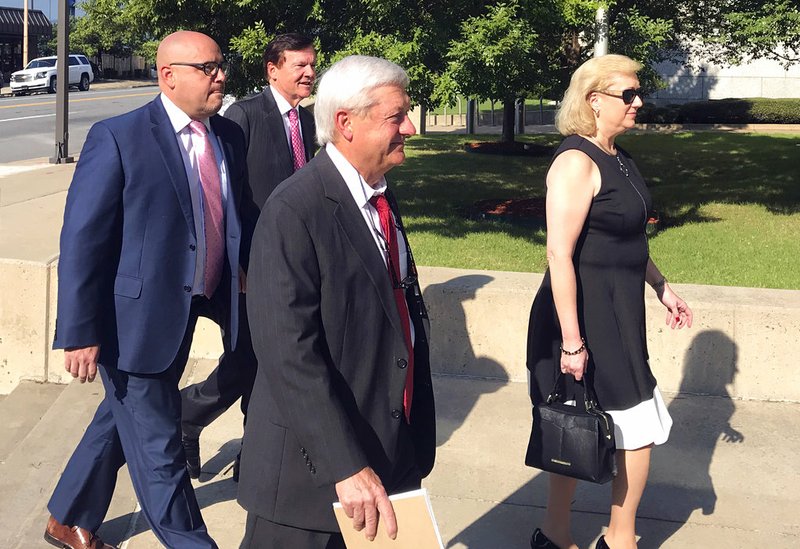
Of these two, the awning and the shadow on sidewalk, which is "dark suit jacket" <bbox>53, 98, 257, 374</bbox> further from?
the awning

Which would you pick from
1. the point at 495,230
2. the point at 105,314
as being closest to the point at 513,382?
the point at 105,314

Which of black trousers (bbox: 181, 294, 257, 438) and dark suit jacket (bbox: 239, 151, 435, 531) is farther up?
dark suit jacket (bbox: 239, 151, 435, 531)

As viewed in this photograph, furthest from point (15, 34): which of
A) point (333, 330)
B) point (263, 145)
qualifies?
point (333, 330)

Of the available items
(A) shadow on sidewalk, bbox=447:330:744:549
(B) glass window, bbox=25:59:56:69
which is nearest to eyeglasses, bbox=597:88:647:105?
(A) shadow on sidewalk, bbox=447:330:744:549

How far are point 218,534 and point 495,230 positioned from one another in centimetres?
687

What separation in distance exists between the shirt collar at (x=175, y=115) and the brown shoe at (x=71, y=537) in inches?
60.3

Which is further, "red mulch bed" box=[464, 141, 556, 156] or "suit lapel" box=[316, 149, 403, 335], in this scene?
"red mulch bed" box=[464, 141, 556, 156]

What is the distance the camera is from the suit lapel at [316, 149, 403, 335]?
8.23 feet

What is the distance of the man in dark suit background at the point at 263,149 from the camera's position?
14.4 feet

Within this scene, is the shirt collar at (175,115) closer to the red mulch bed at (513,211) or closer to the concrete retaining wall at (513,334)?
the concrete retaining wall at (513,334)

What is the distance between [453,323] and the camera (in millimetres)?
5836

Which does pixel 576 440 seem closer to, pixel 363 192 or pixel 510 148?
pixel 363 192

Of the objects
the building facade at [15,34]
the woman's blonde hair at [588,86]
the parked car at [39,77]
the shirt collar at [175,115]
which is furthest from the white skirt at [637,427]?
the building facade at [15,34]

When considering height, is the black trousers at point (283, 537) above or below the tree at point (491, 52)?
below
